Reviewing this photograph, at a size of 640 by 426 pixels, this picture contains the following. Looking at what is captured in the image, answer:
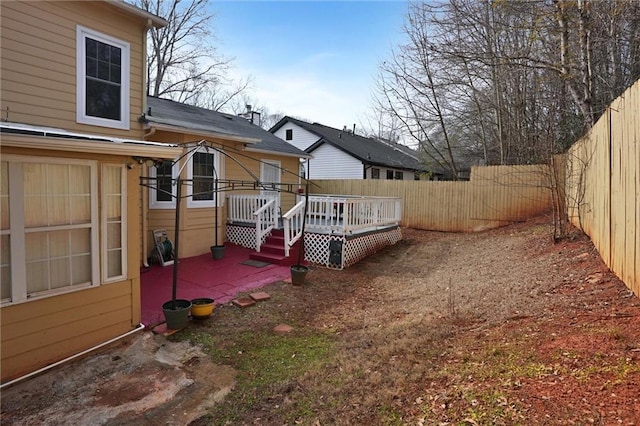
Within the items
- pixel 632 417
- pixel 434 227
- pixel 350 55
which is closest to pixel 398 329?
pixel 632 417

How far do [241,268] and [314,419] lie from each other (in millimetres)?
5138

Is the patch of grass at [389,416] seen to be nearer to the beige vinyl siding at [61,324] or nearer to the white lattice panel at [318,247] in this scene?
the beige vinyl siding at [61,324]

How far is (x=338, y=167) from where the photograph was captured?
1992 cm

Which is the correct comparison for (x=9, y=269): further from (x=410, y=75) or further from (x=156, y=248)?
(x=410, y=75)

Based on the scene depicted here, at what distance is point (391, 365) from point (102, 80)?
276 inches

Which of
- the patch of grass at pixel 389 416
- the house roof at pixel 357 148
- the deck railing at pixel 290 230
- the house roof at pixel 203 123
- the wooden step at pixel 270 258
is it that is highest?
the house roof at pixel 357 148

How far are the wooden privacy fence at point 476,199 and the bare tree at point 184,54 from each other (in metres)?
14.0

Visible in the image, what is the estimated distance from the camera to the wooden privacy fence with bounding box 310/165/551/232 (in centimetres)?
1103

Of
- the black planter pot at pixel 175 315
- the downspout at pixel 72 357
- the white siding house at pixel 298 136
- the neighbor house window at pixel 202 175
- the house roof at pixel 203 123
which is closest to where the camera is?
the downspout at pixel 72 357

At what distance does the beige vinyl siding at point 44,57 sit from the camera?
5391 mm

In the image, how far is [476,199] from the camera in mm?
11969

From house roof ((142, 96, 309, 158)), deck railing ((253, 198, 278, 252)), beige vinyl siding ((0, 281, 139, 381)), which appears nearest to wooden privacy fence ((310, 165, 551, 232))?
house roof ((142, 96, 309, 158))

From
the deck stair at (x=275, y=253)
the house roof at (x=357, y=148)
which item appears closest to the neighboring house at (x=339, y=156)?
the house roof at (x=357, y=148)

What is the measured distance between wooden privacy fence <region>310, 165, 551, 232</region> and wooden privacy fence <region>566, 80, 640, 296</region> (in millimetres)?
4669
